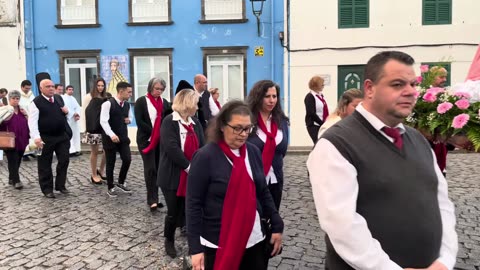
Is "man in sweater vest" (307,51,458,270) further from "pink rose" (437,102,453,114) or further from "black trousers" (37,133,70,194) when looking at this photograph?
"black trousers" (37,133,70,194)

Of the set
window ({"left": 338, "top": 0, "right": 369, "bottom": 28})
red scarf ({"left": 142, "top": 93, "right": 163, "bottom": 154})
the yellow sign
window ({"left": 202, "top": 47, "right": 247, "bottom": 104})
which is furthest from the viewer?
window ({"left": 202, "top": 47, "right": 247, "bottom": 104})

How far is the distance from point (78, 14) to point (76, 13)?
8 cm

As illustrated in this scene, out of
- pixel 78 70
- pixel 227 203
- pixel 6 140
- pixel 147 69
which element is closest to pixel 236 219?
pixel 227 203

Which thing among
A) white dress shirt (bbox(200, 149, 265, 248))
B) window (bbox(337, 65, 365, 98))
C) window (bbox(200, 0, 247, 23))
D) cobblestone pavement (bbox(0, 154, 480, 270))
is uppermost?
window (bbox(200, 0, 247, 23))

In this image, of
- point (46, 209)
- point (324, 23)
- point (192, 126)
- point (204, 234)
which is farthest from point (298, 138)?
point (204, 234)

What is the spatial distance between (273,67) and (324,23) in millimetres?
2218

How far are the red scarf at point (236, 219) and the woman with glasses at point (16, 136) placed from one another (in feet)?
23.3

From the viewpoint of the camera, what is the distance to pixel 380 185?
7.03 feet

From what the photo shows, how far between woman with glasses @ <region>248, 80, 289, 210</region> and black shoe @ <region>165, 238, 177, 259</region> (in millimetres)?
1260

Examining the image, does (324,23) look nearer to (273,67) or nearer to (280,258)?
(273,67)

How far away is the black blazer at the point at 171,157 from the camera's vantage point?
5.01 metres

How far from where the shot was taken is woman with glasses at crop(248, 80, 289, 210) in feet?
15.0

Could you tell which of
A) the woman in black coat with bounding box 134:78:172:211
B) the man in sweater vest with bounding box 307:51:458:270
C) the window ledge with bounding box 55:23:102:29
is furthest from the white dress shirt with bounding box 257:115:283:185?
the window ledge with bounding box 55:23:102:29

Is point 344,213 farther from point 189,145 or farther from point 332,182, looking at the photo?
point 189,145
